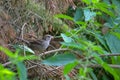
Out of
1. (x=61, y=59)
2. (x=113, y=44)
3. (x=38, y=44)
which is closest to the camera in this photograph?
(x=61, y=59)

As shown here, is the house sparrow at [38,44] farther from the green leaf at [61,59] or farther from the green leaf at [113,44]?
the green leaf at [61,59]

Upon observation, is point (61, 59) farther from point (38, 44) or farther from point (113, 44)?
point (113, 44)

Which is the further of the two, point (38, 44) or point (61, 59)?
point (38, 44)

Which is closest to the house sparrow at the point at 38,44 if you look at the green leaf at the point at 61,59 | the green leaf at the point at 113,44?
the green leaf at the point at 113,44

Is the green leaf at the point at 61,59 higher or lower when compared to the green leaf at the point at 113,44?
higher

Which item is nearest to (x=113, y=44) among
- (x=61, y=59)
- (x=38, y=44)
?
(x=38, y=44)

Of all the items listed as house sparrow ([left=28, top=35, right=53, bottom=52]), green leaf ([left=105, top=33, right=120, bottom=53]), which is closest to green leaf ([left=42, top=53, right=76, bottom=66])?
house sparrow ([left=28, top=35, right=53, bottom=52])

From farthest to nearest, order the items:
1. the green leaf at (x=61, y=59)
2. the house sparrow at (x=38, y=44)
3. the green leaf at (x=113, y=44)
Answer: the green leaf at (x=113, y=44) < the house sparrow at (x=38, y=44) < the green leaf at (x=61, y=59)

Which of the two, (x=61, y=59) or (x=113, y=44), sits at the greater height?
(x=61, y=59)

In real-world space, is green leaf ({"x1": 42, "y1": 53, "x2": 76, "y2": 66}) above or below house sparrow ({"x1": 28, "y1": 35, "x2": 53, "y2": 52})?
above

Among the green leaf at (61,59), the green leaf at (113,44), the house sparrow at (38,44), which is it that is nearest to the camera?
the green leaf at (61,59)

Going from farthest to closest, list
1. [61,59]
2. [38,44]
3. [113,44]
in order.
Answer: [113,44] < [38,44] < [61,59]

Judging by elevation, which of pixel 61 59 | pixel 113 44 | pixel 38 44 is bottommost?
pixel 113 44

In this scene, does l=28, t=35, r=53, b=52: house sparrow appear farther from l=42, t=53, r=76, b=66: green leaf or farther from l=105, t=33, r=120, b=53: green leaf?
l=42, t=53, r=76, b=66: green leaf
